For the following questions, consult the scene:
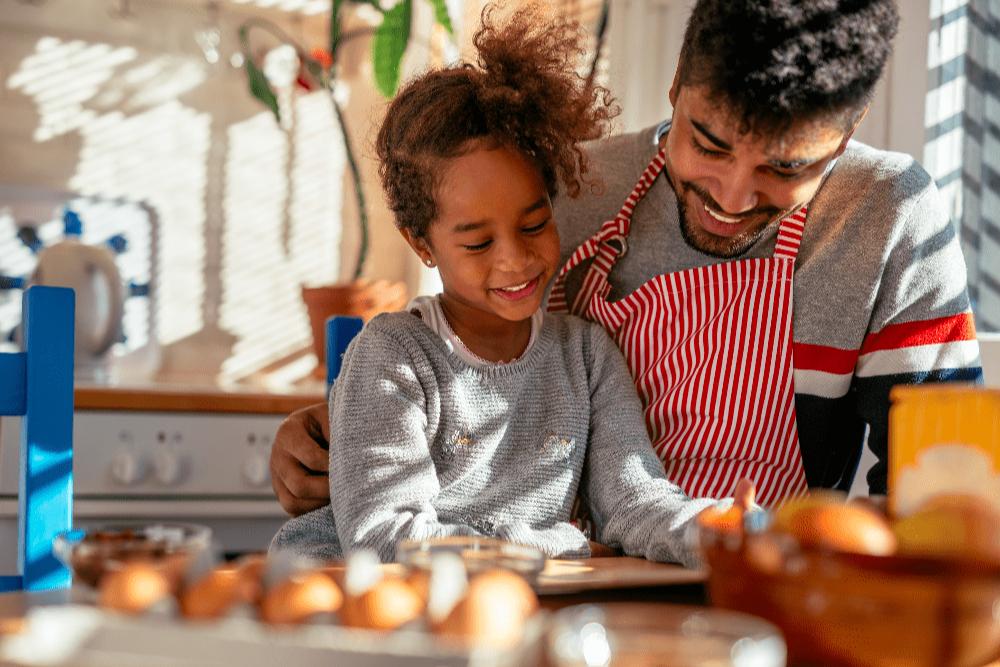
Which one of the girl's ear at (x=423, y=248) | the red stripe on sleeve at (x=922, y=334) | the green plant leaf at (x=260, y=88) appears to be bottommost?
the red stripe on sleeve at (x=922, y=334)

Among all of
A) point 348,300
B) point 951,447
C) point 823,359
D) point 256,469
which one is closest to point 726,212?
point 823,359

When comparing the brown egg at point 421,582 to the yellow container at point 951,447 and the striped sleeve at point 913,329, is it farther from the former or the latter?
the striped sleeve at point 913,329

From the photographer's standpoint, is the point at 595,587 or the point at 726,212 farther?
the point at 726,212

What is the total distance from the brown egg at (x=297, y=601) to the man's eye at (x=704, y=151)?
0.75 meters

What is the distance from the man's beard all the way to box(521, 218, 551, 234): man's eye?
0.54ft

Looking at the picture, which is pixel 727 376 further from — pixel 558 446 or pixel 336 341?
pixel 336 341

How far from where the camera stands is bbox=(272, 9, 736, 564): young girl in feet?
3.58

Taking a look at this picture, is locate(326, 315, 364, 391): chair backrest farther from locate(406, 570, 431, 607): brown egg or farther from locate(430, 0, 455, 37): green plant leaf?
locate(430, 0, 455, 37): green plant leaf

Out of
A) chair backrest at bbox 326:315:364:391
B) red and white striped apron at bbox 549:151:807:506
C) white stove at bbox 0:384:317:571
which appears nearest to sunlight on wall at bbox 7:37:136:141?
white stove at bbox 0:384:317:571

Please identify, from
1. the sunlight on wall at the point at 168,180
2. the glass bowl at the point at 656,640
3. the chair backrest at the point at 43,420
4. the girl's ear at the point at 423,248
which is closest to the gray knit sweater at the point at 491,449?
the girl's ear at the point at 423,248

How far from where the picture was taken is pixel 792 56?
106 cm

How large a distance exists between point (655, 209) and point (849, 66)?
35cm

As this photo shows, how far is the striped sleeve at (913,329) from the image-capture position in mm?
1267

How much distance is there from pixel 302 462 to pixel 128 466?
27.8 inches
